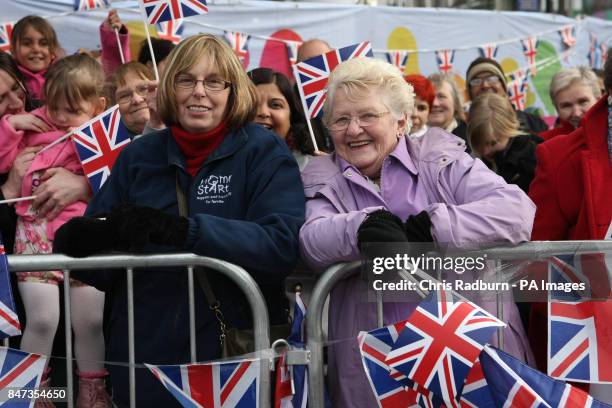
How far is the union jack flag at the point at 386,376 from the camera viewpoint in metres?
3.32

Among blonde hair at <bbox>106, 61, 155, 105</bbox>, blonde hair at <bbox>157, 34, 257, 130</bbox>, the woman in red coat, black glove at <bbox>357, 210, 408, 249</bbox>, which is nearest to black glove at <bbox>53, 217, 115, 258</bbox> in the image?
blonde hair at <bbox>157, 34, 257, 130</bbox>

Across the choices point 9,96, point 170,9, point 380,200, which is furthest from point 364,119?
Result: point 9,96

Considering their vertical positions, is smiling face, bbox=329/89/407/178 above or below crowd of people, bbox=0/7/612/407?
above

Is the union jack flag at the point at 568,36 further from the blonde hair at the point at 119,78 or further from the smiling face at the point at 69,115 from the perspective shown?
the smiling face at the point at 69,115

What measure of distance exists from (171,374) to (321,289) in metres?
0.61

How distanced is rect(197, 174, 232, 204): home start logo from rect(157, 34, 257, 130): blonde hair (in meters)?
0.26

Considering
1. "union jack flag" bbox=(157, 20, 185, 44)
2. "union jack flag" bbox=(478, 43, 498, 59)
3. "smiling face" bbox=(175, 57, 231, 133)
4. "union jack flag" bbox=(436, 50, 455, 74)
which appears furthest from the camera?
"union jack flag" bbox=(478, 43, 498, 59)

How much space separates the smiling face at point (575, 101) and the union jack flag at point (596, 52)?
6736 mm

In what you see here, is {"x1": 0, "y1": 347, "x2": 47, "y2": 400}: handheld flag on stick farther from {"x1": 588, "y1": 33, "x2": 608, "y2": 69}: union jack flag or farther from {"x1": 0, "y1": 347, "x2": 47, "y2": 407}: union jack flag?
{"x1": 588, "y1": 33, "x2": 608, "y2": 69}: union jack flag

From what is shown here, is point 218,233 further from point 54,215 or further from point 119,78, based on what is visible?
point 119,78

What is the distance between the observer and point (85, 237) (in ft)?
11.3

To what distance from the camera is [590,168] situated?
3.83 metres

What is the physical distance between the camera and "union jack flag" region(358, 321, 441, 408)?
3318 millimetres

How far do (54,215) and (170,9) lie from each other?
4.86 ft
